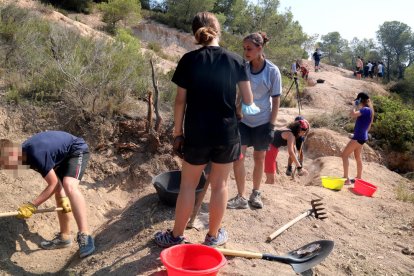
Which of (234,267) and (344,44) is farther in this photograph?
(344,44)

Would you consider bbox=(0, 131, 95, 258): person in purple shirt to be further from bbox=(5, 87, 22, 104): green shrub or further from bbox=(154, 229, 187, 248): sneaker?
bbox=(5, 87, 22, 104): green shrub

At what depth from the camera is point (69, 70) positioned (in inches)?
247

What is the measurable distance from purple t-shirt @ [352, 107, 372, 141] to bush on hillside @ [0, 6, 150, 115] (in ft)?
12.0

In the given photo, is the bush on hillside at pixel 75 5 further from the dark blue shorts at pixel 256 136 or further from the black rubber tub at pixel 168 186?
the dark blue shorts at pixel 256 136

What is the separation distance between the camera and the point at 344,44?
7825 cm

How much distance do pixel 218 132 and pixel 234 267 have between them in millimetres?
1102

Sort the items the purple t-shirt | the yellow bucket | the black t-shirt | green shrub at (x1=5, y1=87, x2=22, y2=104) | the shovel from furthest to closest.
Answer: the yellow bucket < the purple t-shirt < green shrub at (x1=5, y1=87, x2=22, y2=104) < the shovel < the black t-shirt

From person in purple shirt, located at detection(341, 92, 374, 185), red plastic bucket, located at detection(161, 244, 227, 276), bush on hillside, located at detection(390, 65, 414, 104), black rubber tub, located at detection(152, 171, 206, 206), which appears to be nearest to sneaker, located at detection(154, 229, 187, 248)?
red plastic bucket, located at detection(161, 244, 227, 276)

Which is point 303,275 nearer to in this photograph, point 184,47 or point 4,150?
point 4,150

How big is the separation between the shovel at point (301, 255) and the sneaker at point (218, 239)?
110mm

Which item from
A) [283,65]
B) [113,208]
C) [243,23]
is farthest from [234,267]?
[243,23]

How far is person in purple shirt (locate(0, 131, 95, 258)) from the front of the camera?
11.1ft

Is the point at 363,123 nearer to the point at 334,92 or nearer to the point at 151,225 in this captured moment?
the point at 151,225

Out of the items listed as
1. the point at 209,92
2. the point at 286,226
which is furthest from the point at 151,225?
the point at 209,92
